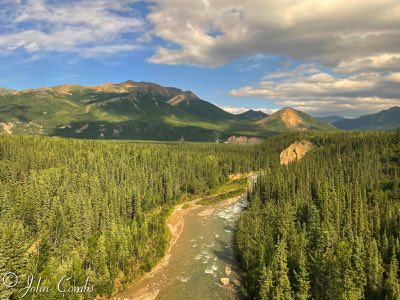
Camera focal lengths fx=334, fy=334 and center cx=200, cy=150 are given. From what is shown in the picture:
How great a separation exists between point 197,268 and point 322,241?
35.8 m

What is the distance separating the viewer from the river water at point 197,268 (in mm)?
82562

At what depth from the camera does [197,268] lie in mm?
97188

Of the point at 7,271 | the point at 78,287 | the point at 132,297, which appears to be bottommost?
the point at 132,297

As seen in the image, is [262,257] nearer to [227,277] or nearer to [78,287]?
[227,277]

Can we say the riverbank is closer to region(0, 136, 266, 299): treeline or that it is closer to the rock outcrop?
the rock outcrop

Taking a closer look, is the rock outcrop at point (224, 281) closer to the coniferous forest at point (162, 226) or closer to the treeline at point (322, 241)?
the coniferous forest at point (162, 226)

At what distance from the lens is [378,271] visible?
75375 millimetres

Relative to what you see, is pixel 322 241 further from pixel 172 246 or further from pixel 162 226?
pixel 162 226

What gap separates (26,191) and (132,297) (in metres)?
70.3

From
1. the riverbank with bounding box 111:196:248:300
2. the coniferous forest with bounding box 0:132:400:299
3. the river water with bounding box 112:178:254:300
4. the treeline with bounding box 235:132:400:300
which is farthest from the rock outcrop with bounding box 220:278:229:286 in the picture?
the treeline with bounding box 235:132:400:300

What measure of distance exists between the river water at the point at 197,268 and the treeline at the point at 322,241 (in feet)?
18.5

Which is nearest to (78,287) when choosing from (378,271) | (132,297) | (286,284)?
(132,297)

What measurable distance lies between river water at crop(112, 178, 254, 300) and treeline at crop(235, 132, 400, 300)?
5.63 metres

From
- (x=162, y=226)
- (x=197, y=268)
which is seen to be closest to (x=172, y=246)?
(x=162, y=226)
